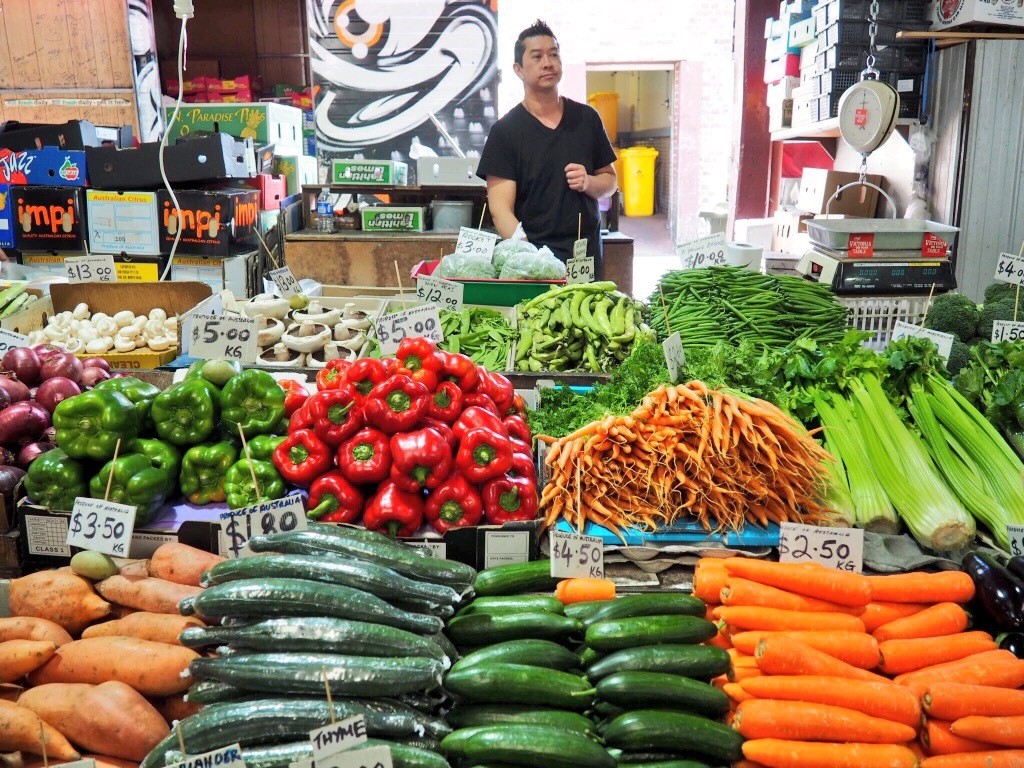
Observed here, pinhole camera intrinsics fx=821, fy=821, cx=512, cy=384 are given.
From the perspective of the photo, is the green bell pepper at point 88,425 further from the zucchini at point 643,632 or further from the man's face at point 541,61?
the man's face at point 541,61

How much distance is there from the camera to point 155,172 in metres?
4.98

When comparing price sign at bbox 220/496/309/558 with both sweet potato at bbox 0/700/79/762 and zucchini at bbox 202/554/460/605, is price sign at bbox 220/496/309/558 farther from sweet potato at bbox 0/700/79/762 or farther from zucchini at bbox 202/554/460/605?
sweet potato at bbox 0/700/79/762

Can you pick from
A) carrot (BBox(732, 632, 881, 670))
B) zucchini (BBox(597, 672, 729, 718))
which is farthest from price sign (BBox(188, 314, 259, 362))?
carrot (BBox(732, 632, 881, 670))

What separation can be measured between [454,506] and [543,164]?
122 inches

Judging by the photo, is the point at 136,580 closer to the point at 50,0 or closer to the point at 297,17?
the point at 50,0

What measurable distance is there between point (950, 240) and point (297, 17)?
10286 millimetres

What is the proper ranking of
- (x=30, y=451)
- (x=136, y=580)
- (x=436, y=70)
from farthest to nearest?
(x=436, y=70) < (x=30, y=451) < (x=136, y=580)

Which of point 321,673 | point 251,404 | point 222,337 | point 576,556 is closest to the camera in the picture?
point 321,673

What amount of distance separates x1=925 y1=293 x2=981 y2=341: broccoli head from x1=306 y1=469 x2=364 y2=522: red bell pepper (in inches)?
110

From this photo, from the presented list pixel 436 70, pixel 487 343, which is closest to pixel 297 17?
pixel 436 70

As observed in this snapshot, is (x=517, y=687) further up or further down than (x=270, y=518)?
further down

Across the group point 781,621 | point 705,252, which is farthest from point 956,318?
point 781,621

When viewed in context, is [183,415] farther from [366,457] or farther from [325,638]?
[325,638]

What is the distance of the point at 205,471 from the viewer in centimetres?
258
